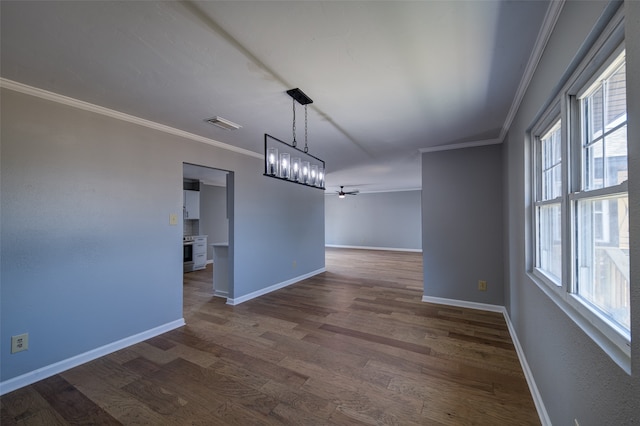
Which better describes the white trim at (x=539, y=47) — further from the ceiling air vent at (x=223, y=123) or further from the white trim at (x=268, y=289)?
the white trim at (x=268, y=289)

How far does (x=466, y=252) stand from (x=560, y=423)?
2.71m

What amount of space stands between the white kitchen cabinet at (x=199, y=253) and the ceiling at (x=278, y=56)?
15.2ft

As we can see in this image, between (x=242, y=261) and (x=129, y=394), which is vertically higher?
(x=242, y=261)

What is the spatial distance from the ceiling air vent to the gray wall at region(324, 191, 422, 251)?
8071 mm

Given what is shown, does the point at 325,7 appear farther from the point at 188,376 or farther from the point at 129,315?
the point at 129,315

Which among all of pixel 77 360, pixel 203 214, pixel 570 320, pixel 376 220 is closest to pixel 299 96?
pixel 570 320

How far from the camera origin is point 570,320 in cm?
125

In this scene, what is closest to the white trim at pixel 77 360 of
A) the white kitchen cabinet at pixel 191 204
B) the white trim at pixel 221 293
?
the white trim at pixel 221 293

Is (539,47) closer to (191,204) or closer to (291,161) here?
(291,161)

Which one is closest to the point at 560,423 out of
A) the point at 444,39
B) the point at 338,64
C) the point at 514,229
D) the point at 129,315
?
the point at 514,229

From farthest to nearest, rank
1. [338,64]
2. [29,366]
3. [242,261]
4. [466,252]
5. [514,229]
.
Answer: [242,261] → [466,252] → [514,229] → [29,366] → [338,64]

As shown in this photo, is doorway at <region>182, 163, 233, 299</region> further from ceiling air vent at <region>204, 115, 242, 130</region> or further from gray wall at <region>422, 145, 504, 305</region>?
gray wall at <region>422, 145, 504, 305</region>

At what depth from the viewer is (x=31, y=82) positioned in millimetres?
2061

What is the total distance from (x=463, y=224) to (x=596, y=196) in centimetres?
296
